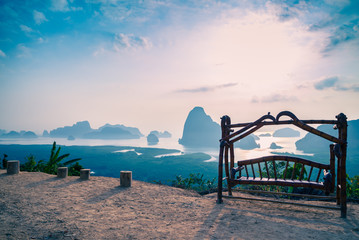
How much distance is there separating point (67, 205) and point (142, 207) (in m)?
1.62

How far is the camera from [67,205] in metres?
4.47

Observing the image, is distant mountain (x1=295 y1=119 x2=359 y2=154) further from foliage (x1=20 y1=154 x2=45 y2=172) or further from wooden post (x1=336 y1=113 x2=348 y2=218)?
foliage (x1=20 y1=154 x2=45 y2=172)

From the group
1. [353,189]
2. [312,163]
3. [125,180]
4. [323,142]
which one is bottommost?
[323,142]

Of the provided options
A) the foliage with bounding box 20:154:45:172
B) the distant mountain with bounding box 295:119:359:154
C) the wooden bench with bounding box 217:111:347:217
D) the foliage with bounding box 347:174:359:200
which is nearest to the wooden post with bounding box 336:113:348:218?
the wooden bench with bounding box 217:111:347:217

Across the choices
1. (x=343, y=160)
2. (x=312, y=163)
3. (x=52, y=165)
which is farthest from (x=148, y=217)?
(x=52, y=165)

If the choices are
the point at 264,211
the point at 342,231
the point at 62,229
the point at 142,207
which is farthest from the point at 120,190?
the point at 342,231

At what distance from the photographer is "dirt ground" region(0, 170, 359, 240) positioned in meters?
3.14

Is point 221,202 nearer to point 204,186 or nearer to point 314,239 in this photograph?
point 314,239

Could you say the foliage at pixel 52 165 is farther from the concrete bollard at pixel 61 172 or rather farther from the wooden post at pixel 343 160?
the wooden post at pixel 343 160

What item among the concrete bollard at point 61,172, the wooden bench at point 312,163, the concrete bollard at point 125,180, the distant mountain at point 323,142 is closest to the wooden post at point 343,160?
the wooden bench at point 312,163

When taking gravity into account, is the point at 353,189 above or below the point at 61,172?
below

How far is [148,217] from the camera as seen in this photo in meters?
3.94

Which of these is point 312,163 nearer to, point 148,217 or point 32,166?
point 148,217

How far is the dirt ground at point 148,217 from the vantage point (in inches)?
124
